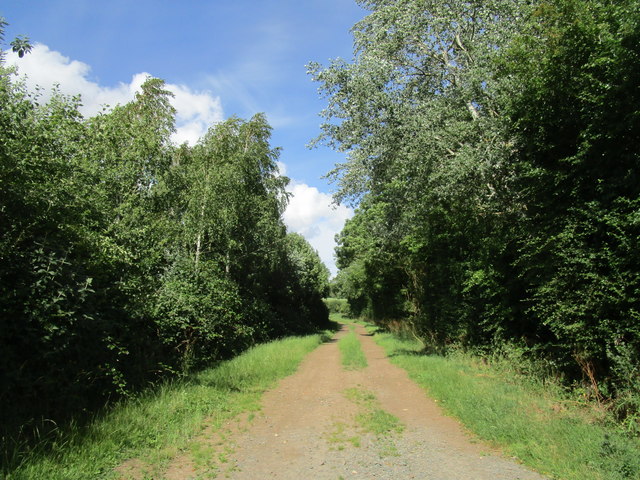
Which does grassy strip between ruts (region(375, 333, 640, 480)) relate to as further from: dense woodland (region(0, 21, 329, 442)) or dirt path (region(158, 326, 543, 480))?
dense woodland (region(0, 21, 329, 442))

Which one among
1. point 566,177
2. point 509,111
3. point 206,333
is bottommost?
point 206,333

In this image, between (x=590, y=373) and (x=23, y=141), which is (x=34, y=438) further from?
(x=590, y=373)

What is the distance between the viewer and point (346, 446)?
242 inches

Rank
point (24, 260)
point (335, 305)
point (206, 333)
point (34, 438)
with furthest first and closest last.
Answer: point (335, 305)
point (206, 333)
point (24, 260)
point (34, 438)

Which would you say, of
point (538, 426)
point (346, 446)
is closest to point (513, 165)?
point (538, 426)

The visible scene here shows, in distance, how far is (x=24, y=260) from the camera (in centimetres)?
608

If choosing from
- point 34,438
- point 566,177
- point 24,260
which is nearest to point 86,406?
point 34,438

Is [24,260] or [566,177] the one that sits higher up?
[566,177]

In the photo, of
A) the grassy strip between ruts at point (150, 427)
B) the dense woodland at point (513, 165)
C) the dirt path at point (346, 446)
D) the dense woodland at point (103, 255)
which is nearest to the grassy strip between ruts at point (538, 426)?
the dirt path at point (346, 446)

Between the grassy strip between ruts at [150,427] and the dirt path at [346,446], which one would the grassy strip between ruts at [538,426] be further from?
the grassy strip between ruts at [150,427]

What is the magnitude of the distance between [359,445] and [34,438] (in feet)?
15.3

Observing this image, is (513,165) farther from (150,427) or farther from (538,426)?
(150,427)

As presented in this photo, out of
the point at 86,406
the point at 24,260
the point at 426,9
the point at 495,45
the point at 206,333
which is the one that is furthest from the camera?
A: the point at 206,333

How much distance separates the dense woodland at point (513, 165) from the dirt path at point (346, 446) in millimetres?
2594
